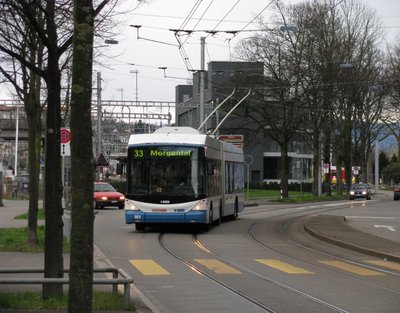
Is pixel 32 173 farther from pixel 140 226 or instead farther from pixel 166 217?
pixel 140 226

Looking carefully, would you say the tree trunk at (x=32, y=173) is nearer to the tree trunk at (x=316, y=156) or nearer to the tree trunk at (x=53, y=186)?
the tree trunk at (x=53, y=186)

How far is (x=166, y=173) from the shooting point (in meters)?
21.0

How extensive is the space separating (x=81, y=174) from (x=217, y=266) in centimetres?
920

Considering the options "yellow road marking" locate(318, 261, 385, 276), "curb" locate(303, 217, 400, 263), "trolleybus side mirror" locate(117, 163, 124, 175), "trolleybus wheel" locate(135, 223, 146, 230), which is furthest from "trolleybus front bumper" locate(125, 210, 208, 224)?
"yellow road marking" locate(318, 261, 385, 276)

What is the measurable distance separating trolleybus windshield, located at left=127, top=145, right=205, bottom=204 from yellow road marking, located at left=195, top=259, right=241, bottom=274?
6026 millimetres

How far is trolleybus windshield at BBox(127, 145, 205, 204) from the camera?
20.9m

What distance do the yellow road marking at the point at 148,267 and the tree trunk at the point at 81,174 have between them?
7690mm

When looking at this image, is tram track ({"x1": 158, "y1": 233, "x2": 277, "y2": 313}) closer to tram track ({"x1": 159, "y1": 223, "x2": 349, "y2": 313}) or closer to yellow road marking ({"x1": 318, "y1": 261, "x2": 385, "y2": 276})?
tram track ({"x1": 159, "y1": 223, "x2": 349, "y2": 313})

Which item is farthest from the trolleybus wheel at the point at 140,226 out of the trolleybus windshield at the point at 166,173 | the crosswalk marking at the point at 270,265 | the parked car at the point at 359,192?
the parked car at the point at 359,192

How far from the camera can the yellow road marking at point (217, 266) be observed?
Result: 1323 cm

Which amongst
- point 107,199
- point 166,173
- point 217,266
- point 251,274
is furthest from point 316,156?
point 251,274

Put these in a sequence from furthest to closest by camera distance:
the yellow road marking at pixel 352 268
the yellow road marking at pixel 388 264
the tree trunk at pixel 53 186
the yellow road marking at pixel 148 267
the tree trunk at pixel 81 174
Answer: the yellow road marking at pixel 388 264
the yellow road marking at pixel 352 268
the yellow road marking at pixel 148 267
the tree trunk at pixel 53 186
the tree trunk at pixel 81 174

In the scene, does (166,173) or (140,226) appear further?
(140,226)

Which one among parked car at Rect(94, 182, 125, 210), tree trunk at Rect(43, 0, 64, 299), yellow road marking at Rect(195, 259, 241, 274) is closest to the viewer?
tree trunk at Rect(43, 0, 64, 299)
